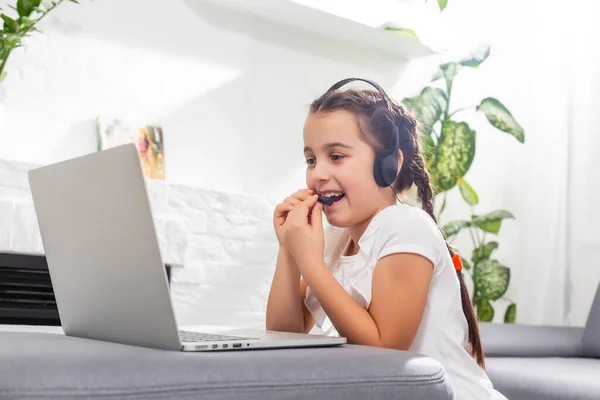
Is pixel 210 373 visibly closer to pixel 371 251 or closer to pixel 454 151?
pixel 371 251

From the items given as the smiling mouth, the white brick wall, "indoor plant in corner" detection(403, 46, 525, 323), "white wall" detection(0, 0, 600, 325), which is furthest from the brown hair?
"indoor plant in corner" detection(403, 46, 525, 323)

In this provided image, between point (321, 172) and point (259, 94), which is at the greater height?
point (259, 94)

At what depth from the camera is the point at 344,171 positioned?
4.49ft

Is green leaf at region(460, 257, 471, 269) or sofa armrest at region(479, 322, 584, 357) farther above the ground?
green leaf at region(460, 257, 471, 269)

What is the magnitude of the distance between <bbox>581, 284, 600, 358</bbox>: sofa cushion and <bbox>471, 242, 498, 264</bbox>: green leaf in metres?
1.11

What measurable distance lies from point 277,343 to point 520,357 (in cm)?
173

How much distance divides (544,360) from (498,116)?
1.53 metres

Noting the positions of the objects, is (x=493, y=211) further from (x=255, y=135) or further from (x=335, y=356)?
(x=335, y=356)

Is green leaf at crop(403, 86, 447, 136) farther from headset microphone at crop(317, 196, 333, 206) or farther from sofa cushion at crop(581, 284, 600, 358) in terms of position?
headset microphone at crop(317, 196, 333, 206)

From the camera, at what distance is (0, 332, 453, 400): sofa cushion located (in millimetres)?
792

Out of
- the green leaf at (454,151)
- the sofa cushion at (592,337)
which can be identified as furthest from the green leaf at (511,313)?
the sofa cushion at (592,337)

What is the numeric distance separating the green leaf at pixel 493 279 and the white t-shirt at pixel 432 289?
97.6 inches

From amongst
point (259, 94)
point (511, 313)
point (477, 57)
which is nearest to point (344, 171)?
point (259, 94)

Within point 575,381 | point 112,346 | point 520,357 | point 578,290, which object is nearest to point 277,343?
point 112,346
